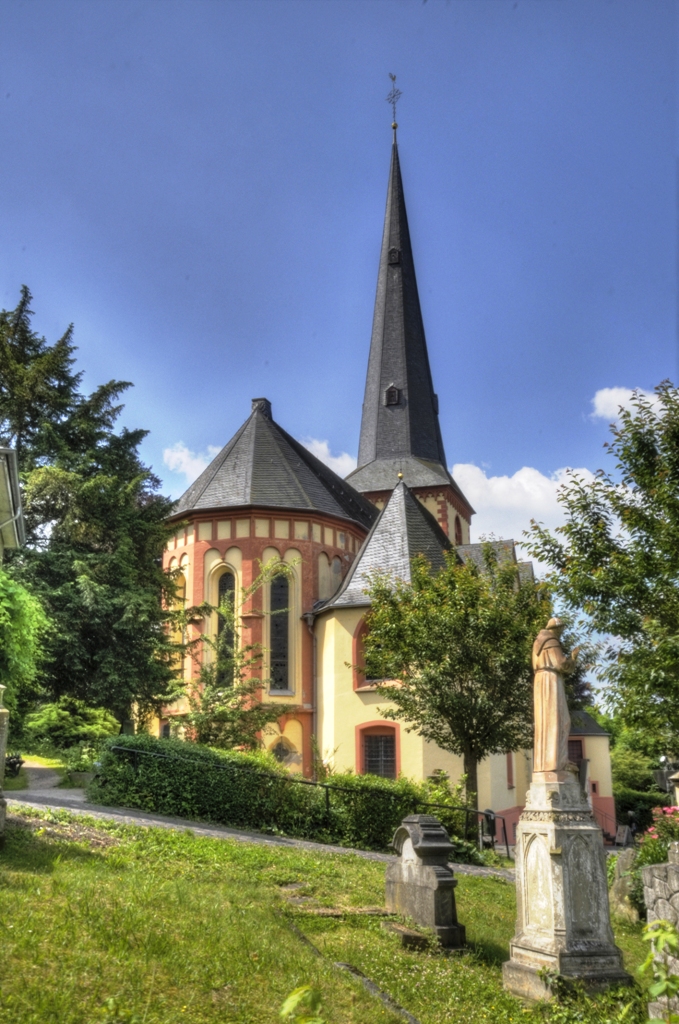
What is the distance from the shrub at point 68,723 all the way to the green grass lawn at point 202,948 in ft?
A: 32.1

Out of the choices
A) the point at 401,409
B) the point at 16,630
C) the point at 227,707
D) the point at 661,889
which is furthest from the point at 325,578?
the point at 661,889

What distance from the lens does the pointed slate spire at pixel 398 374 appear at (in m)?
41.3

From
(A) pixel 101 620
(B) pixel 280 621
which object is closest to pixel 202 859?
(A) pixel 101 620

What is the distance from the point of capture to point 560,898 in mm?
7285

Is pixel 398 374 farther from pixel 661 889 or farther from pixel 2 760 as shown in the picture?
pixel 661 889

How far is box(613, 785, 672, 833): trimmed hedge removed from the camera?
4772 cm

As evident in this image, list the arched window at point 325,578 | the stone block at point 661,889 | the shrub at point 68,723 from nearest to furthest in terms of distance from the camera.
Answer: the stone block at point 661,889 < the shrub at point 68,723 < the arched window at point 325,578

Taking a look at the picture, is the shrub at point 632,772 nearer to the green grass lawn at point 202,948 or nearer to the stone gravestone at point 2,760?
the green grass lawn at point 202,948

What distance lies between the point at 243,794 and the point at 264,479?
15.8 m

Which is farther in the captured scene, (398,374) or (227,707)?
(398,374)

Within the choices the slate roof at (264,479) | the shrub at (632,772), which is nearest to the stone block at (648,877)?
the slate roof at (264,479)

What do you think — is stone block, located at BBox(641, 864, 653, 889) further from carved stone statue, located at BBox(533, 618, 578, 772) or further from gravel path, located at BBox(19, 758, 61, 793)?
gravel path, located at BBox(19, 758, 61, 793)

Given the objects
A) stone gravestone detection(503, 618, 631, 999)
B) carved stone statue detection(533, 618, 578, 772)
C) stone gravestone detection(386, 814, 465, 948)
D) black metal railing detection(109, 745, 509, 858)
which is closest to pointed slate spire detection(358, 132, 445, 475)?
black metal railing detection(109, 745, 509, 858)

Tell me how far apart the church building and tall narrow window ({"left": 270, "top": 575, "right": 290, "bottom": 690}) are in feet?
0.11
